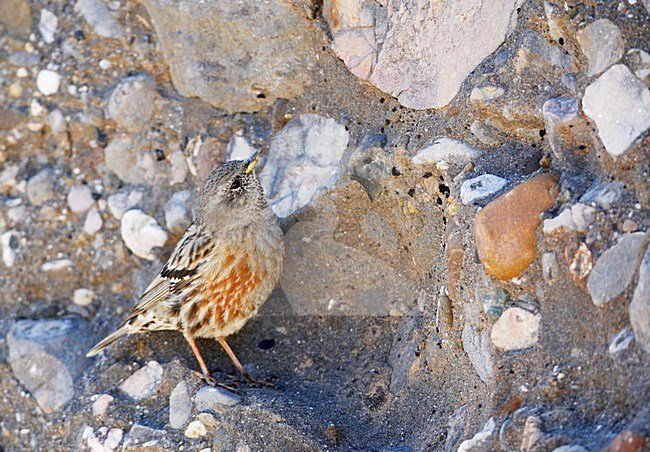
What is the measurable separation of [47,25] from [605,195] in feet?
13.1

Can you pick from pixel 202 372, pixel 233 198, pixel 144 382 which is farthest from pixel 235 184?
pixel 144 382

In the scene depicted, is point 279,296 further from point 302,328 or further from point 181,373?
point 181,373

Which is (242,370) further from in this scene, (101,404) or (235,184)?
(235,184)

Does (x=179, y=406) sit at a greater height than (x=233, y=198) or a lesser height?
lesser

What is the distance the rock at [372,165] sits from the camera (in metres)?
4.39

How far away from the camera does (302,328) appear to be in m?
4.77

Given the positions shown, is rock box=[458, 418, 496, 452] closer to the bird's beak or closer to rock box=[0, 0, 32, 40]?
the bird's beak

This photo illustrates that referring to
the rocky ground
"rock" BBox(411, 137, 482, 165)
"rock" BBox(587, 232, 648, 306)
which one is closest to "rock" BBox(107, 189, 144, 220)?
the rocky ground

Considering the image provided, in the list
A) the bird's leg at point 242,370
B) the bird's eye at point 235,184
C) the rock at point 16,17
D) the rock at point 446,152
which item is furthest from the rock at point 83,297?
the rock at point 446,152

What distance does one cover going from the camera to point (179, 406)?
447cm

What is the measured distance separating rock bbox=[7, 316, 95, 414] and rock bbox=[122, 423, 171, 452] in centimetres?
70

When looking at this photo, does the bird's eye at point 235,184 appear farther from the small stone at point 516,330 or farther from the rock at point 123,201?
the small stone at point 516,330

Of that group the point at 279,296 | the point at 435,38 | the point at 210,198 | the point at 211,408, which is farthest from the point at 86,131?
the point at 435,38

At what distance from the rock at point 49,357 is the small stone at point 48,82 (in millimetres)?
1505
